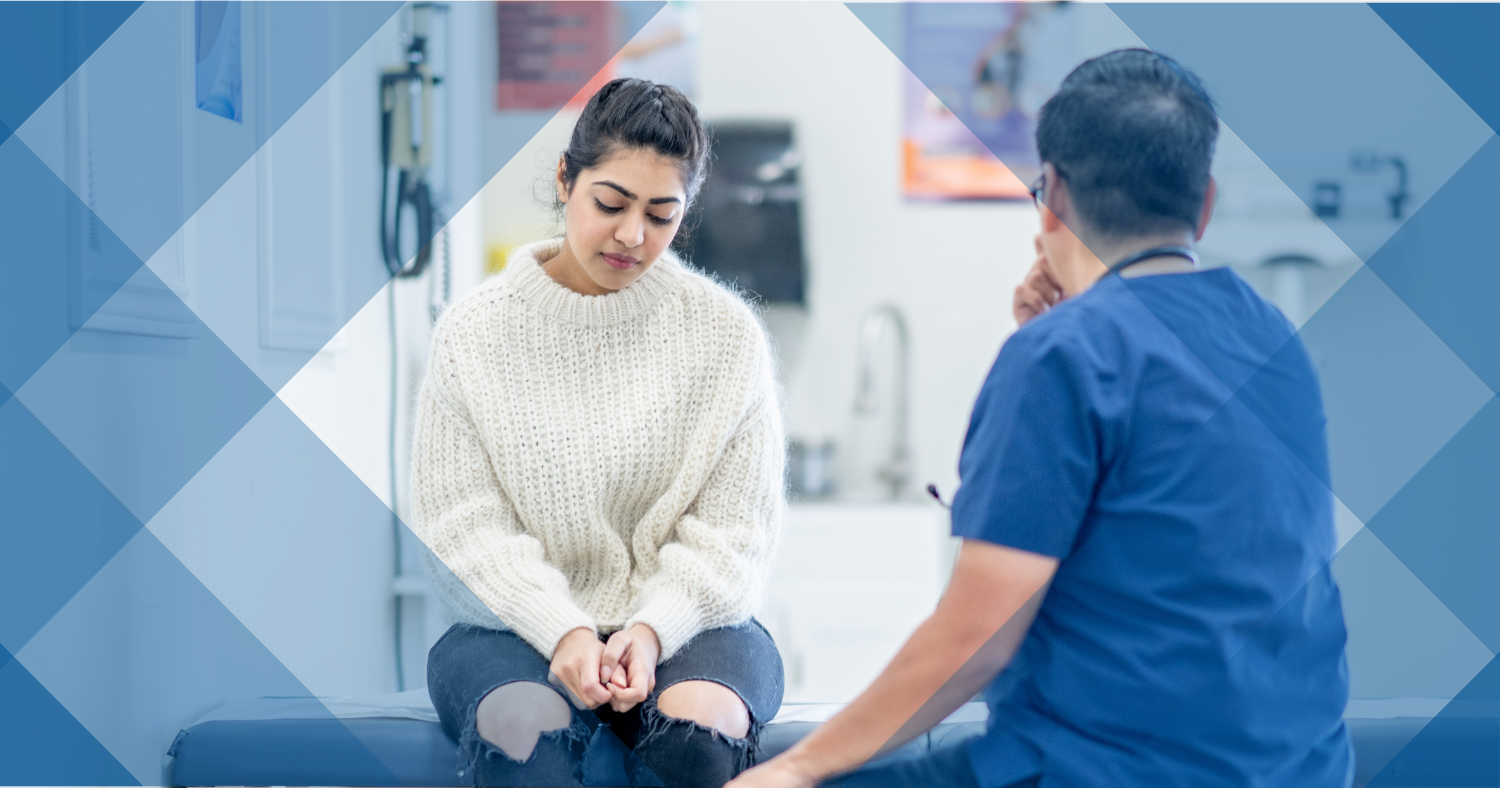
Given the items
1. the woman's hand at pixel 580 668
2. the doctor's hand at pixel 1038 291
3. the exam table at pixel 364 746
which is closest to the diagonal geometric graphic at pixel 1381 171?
the exam table at pixel 364 746

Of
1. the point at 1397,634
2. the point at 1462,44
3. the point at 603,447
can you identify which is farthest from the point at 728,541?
the point at 1462,44

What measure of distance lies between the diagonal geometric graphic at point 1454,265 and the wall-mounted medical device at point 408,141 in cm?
191

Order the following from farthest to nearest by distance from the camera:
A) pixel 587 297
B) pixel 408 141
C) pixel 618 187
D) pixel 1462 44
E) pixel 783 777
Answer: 1. pixel 1462 44
2. pixel 408 141
3. pixel 587 297
4. pixel 618 187
5. pixel 783 777

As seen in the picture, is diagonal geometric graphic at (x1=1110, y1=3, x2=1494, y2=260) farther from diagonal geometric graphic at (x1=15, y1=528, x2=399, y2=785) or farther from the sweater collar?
diagonal geometric graphic at (x1=15, y1=528, x2=399, y2=785)

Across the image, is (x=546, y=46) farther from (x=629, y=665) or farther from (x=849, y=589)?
(x=629, y=665)

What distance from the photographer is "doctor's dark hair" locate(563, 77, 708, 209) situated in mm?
1266

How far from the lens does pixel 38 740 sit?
46.0 inches

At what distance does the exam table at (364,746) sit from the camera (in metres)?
1.29

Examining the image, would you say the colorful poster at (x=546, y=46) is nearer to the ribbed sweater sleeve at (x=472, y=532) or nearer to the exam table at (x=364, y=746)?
the ribbed sweater sleeve at (x=472, y=532)

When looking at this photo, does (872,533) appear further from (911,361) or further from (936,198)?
(936,198)

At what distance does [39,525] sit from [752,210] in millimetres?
1974

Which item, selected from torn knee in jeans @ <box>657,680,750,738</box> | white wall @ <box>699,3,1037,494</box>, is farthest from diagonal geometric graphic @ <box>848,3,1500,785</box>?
torn knee in jeans @ <box>657,680,750,738</box>

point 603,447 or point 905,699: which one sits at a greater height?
point 603,447

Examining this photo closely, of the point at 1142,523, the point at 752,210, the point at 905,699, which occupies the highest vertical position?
the point at 752,210
